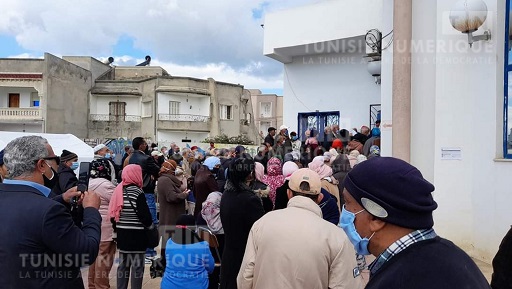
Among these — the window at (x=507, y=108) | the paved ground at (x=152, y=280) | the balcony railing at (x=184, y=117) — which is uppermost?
the balcony railing at (x=184, y=117)

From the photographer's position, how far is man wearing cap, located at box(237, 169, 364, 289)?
9.12ft

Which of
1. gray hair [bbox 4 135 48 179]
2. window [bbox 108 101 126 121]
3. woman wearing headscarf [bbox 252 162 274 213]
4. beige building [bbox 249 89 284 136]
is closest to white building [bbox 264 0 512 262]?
woman wearing headscarf [bbox 252 162 274 213]

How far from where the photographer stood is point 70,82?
116 feet

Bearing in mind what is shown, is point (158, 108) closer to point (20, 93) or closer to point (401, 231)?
point (20, 93)

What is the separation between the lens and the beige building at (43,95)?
32.9 meters

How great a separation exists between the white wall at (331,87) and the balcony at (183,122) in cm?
2462

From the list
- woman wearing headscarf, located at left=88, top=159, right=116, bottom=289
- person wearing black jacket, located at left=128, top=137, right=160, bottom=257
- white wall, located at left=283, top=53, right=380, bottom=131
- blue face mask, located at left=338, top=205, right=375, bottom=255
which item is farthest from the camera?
white wall, located at left=283, top=53, right=380, bottom=131

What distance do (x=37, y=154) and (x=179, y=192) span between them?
4.21m

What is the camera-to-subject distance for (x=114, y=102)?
39344mm

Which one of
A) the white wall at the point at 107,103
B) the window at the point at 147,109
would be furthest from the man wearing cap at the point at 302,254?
the white wall at the point at 107,103

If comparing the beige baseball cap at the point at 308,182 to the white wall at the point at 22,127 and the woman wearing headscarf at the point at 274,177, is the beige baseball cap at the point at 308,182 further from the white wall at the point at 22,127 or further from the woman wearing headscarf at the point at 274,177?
the white wall at the point at 22,127

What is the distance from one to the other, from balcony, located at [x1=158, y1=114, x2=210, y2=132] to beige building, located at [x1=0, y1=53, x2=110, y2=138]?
7.01 metres

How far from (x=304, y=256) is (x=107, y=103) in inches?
1552

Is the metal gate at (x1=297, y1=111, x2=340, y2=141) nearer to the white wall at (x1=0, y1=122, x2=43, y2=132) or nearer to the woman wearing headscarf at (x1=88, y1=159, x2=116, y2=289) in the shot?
the woman wearing headscarf at (x1=88, y1=159, x2=116, y2=289)
